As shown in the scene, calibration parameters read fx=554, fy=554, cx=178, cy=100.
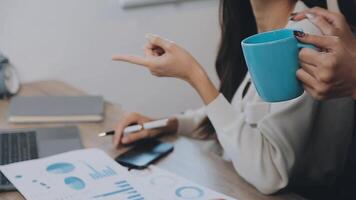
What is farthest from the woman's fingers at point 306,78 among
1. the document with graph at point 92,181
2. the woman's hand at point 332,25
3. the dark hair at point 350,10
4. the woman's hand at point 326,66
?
the dark hair at point 350,10

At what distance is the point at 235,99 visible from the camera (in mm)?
1427

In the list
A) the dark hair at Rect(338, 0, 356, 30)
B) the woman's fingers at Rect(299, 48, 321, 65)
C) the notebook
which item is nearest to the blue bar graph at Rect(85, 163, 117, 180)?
the notebook

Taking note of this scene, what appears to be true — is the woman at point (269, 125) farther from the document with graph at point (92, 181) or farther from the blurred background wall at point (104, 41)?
the blurred background wall at point (104, 41)

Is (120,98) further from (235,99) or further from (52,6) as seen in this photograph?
(235,99)

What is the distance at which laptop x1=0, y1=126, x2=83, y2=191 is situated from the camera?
3.88 feet

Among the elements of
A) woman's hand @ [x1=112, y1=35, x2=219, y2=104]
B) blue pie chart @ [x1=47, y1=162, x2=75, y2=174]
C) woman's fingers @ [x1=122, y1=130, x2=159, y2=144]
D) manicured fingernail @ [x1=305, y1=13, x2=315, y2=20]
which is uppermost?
manicured fingernail @ [x1=305, y1=13, x2=315, y2=20]

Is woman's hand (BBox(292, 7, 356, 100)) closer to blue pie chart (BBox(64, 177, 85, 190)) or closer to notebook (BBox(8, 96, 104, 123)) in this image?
blue pie chart (BBox(64, 177, 85, 190))

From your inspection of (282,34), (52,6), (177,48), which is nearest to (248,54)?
(282,34)

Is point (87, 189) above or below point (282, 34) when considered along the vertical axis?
below

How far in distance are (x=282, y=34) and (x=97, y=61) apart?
1270mm

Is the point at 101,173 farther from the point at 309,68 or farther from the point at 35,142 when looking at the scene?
the point at 309,68

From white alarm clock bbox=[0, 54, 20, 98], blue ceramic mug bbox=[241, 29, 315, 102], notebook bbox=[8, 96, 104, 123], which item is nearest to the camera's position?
blue ceramic mug bbox=[241, 29, 315, 102]

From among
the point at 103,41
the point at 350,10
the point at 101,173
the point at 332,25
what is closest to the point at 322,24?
the point at 332,25

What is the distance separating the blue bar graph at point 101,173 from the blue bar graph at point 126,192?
1.9 inches
